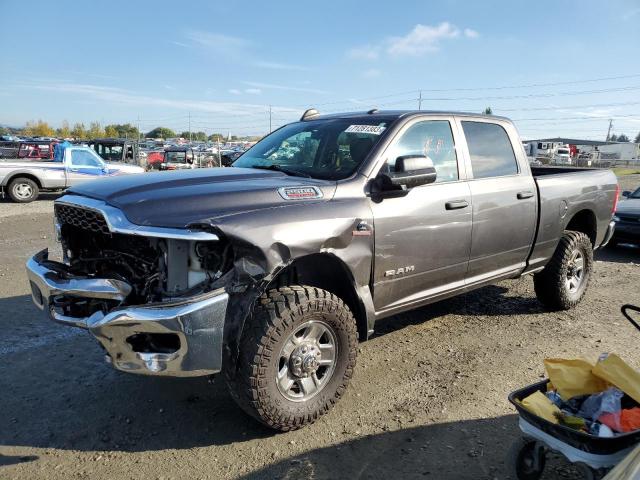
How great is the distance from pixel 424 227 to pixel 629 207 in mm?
7316

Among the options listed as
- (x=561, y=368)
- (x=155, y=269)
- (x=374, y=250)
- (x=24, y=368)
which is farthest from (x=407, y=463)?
(x=24, y=368)

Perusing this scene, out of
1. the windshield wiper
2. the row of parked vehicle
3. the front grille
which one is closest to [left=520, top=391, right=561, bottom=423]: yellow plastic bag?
the windshield wiper

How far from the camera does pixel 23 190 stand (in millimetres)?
14070

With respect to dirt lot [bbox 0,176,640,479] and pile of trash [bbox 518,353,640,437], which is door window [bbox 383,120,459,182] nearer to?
dirt lot [bbox 0,176,640,479]

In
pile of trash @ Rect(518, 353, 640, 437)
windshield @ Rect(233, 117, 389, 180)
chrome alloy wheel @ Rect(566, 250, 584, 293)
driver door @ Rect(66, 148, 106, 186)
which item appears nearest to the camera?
pile of trash @ Rect(518, 353, 640, 437)

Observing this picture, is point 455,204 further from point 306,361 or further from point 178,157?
point 178,157

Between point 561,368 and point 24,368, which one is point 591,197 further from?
point 24,368

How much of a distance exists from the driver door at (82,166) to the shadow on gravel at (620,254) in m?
12.8

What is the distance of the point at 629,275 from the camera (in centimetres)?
726

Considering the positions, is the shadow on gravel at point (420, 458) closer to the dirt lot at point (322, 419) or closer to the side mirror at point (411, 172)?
the dirt lot at point (322, 419)

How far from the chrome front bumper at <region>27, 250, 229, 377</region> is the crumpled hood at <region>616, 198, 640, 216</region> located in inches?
341

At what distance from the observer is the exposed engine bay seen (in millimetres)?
2746

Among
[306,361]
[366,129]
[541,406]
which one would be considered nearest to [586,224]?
[366,129]

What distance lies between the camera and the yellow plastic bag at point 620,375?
2367 mm
